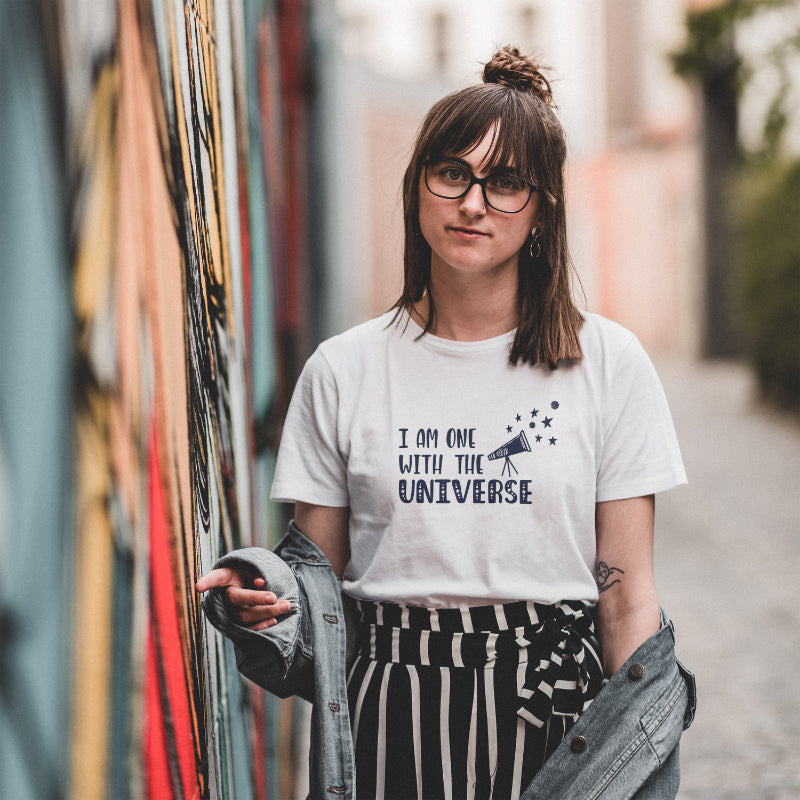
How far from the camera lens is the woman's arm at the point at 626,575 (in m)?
1.94

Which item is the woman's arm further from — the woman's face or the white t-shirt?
the woman's face

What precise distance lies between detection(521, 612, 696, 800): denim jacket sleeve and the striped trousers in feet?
0.23

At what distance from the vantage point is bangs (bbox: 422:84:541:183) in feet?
6.23

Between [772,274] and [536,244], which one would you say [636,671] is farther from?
[772,274]

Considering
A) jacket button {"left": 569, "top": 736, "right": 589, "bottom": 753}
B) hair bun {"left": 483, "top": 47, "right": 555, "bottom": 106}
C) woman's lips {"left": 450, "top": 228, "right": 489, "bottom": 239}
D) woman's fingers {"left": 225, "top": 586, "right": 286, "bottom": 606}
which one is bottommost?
jacket button {"left": 569, "top": 736, "right": 589, "bottom": 753}

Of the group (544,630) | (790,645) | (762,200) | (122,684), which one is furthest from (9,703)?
(762,200)

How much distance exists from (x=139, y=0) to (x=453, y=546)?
0.92 m

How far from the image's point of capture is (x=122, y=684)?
139 cm

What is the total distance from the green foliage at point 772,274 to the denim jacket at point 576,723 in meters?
12.6

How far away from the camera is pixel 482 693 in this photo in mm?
1920

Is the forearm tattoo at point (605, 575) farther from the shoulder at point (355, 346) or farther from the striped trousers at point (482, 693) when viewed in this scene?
the shoulder at point (355, 346)

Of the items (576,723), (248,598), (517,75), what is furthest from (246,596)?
(517,75)

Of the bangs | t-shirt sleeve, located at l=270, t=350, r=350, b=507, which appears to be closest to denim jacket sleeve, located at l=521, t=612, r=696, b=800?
t-shirt sleeve, located at l=270, t=350, r=350, b=507

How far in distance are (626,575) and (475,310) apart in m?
0.50
